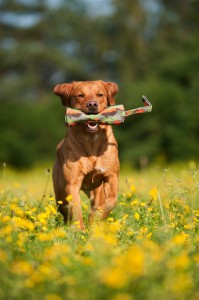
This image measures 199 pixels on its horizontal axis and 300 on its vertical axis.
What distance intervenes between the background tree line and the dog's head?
19.0 metres

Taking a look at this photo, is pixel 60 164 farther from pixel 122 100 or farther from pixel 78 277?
pixel 122 100

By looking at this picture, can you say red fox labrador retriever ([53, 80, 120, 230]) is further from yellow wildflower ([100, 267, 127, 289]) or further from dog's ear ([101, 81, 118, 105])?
yellow wildflower ([100, 267, 127, 289])

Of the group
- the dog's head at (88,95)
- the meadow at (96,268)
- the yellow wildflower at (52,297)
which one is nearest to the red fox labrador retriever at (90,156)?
the dog's head at (88,95)

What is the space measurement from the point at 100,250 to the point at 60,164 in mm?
3255

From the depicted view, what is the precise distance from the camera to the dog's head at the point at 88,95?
577 centimetres

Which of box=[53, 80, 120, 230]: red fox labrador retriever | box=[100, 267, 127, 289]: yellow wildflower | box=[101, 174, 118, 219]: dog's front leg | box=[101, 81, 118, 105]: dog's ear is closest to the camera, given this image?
box=[100, 267, 127, 289]: yellow wildflower

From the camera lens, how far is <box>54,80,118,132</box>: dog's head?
18.9 feet

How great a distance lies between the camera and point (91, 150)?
5758mm

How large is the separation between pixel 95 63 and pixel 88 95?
35.2 m

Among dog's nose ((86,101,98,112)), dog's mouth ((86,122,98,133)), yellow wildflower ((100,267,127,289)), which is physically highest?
dog's nose ((86,101,98,112))

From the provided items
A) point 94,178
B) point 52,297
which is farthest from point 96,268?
point 94,178

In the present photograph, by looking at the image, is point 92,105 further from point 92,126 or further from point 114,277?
point 114,277

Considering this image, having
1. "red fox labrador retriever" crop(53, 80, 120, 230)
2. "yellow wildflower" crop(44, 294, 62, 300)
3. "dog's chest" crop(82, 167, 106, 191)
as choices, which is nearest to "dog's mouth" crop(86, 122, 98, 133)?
"red fox labrador retriever" crop(53, 80, 120, 230)

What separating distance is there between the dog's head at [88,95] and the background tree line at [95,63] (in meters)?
19.0
